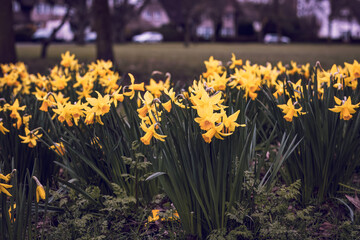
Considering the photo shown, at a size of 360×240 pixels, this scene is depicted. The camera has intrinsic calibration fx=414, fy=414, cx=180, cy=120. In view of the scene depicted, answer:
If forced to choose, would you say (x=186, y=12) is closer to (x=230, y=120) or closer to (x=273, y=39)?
(x=273, y=39)

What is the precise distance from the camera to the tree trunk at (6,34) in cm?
987

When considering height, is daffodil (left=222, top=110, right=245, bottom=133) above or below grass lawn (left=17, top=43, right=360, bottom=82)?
above

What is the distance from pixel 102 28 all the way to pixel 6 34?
2358 mm

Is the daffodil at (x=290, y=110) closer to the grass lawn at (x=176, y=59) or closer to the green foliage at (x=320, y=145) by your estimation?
the green foliage at (x=320, y=145)

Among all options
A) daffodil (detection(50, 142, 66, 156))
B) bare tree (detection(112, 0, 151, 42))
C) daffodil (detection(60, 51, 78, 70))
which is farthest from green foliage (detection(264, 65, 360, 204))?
bare tree (detection(112, 0, 151, 42))

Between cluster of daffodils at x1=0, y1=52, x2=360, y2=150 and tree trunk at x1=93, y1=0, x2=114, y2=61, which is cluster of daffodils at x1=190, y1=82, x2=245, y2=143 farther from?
tree trunk at x1=93, y1=0, x2=114, y2=61

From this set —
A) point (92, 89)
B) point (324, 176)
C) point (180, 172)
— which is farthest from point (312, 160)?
point (92, 89)

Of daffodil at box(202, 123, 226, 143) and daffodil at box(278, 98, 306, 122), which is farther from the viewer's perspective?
daffodil at box(278, 98, 306, 122)

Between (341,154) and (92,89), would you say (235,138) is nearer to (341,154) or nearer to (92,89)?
(341,154)

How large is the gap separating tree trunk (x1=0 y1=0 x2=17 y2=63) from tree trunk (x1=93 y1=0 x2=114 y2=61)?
207 cm

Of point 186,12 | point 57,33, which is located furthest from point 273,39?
point 57,33

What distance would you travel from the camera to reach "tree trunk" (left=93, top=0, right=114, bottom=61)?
1071cm

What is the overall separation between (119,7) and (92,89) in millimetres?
39318

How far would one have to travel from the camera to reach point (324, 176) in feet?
7.82
